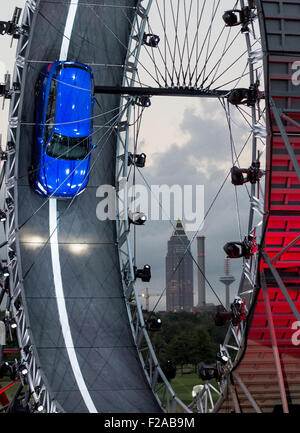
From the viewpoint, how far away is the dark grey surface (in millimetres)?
17484

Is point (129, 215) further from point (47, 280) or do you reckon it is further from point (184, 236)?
point (47, 280)

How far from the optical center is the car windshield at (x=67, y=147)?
17312 mm

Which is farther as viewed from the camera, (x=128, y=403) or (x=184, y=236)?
(x=184, y=236)

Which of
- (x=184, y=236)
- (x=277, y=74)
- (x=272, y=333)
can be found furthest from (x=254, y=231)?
(x=184, y=236)

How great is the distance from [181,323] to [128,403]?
43903mm

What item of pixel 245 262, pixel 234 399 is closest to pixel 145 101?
pixel 245 262

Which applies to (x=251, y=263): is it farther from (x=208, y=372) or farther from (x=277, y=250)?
(x=208, y=372)

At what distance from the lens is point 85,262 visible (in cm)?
1947

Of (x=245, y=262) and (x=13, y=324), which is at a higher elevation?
(x=245, y=262)

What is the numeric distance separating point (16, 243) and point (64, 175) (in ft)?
8.77

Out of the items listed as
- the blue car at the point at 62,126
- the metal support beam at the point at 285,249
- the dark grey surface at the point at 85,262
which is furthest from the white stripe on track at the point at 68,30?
the metal support beam at the point at 285,249

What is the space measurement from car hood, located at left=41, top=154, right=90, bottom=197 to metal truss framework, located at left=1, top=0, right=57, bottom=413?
123 centimetres
